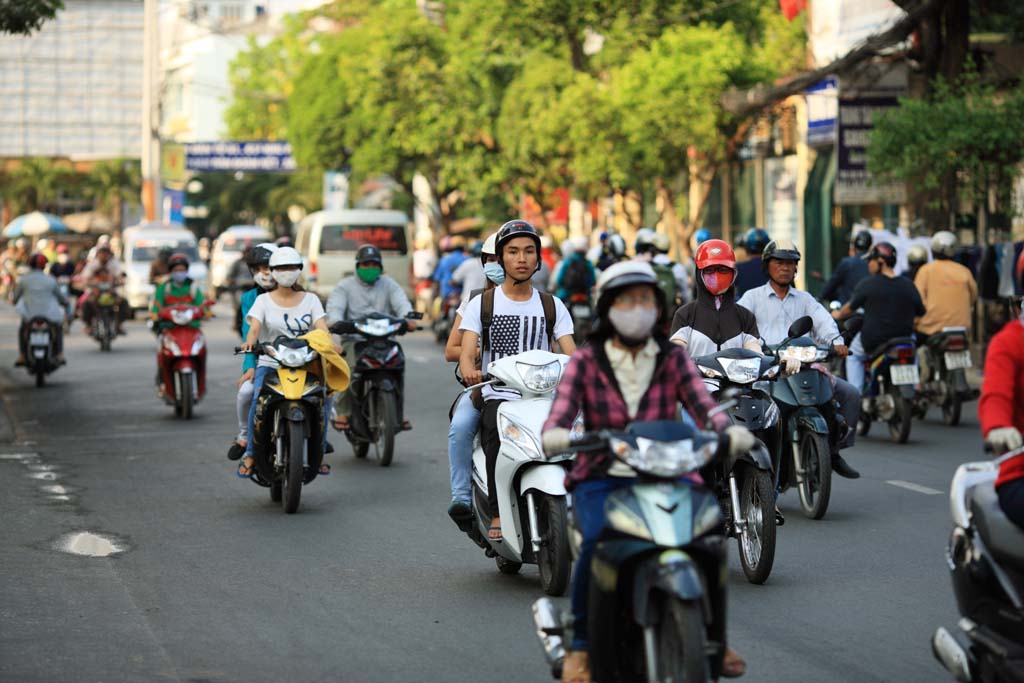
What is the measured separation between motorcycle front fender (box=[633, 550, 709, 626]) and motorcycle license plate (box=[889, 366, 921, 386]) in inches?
404

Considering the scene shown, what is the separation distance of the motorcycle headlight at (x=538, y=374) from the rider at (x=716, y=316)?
1804mm

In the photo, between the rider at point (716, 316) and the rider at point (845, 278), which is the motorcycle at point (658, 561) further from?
the rider at point (845, 278)

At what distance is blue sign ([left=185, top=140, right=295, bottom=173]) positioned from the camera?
7088 cm

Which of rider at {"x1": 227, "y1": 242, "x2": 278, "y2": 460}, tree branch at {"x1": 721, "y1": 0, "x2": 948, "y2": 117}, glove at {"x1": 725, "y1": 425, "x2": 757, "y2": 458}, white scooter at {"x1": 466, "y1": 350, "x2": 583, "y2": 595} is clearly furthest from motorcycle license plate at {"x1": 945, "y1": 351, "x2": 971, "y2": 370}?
glove at {"x1": 725, "y1": 425, "x2": 757, "y2": 458}

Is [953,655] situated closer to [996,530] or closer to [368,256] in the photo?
[996,530]

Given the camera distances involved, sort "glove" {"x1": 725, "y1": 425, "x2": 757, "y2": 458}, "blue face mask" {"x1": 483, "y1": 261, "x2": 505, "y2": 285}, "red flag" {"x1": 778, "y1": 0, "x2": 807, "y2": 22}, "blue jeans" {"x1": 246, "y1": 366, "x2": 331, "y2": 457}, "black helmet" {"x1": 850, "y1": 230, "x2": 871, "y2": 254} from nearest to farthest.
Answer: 1. "glove" {"x1": 725, "y1": 425, "x2": 757, "y2": 458}
2. "blue face mask" {"x1": 483, "y1": 261, "x2": 505, "y2": 285}
3. "blue jeans" {"x1": 246, "y1": 366, "x2": 331, "y2": 457}
4. "black helmet" {"x1": 850, "y1": 230, "x2": 871, "y2": 254}
5. "red flag" {"x1": 778, "y1": 0, "x2": 807, "y2": 22}

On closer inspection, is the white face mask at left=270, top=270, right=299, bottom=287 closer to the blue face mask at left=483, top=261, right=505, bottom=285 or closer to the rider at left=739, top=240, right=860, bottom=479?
the blue face mask at left=483, top=261, right=505, bottom=285

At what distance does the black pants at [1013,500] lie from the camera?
5660mm

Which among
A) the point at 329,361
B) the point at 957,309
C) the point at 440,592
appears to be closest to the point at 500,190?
the point at 957,309

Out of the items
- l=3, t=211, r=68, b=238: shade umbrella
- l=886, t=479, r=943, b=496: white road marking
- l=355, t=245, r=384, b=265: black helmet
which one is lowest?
l=886, t=479, r=943, b=496: white road marking

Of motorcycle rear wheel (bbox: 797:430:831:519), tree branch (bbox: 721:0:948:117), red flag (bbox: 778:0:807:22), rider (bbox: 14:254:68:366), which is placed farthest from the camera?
red flag (bbox: 778:0:807:22)

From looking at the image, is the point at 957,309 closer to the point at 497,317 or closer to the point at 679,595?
the point at 497,317

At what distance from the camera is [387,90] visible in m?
45.5

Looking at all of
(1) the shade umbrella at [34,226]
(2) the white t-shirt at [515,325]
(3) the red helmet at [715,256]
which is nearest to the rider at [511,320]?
(2) the white t-shirt at [515,325]
